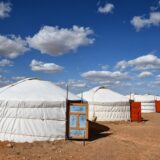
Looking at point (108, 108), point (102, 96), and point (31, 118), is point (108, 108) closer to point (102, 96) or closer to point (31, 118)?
point (102, 96)

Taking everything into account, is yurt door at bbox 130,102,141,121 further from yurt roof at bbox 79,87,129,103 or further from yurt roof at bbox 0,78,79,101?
yurt roof at bbox 0,78,79,101

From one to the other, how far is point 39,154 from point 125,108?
1282cm

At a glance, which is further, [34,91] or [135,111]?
[135,111]

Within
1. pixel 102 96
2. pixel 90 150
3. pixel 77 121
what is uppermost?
pixel 102 96

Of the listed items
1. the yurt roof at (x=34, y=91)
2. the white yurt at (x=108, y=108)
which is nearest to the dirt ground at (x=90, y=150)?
the yurt roof at (x=34, y=91)

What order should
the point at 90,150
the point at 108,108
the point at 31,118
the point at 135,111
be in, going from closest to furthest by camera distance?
the point at 90,150 < the point at 31,118 < the point at 108,108 < the point at 135,111

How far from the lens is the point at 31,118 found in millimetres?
12633

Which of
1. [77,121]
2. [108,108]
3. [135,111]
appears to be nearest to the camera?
[77,121]

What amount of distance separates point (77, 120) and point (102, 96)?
31.3ft

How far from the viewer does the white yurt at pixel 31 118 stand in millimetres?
12570

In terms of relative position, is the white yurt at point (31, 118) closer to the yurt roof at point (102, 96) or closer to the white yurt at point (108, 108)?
the white yurt at point (108, 108)

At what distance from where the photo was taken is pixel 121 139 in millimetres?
13648

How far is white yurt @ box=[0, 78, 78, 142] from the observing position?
41.2ft

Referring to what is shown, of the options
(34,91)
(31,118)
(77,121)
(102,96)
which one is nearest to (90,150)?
(77,121)
